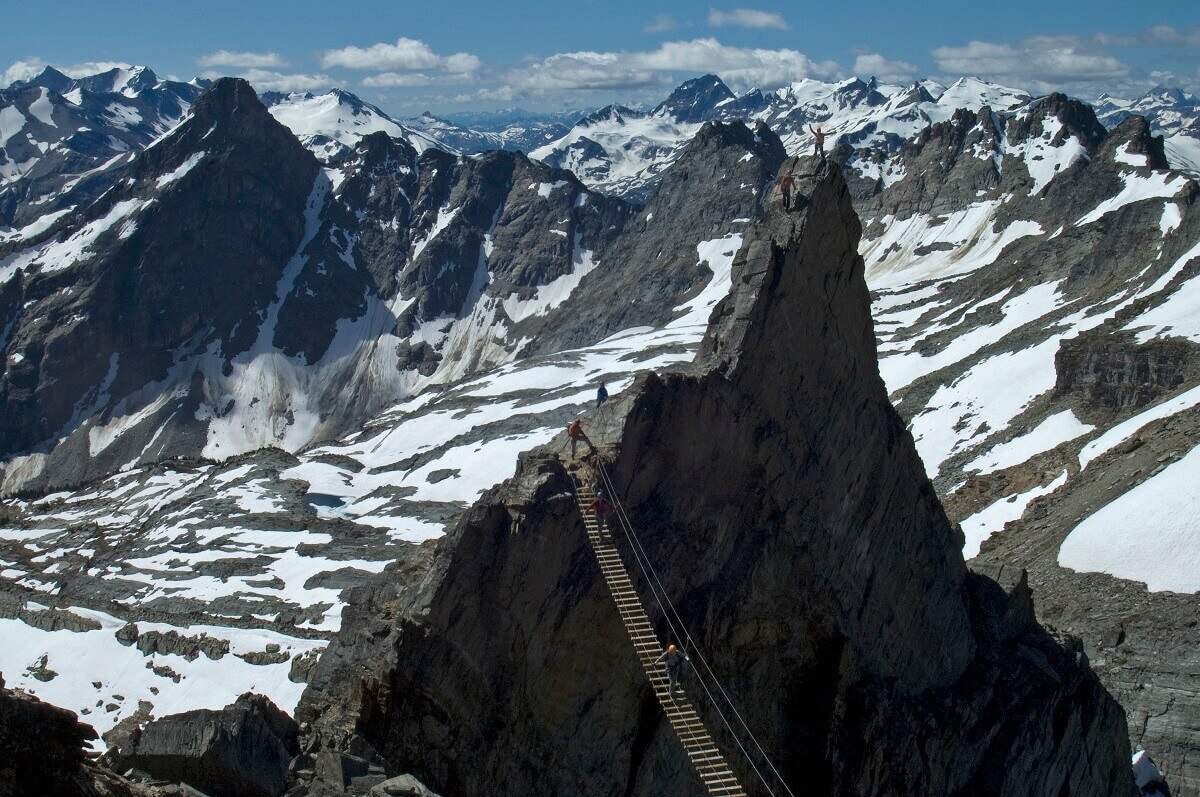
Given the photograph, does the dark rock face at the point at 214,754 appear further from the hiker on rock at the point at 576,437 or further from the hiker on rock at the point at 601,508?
the hiker on rock at the point at 576,437

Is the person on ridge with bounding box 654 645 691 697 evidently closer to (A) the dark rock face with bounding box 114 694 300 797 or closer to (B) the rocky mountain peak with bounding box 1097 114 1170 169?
(A) the dark rock face with bounding box 114 694 300 797

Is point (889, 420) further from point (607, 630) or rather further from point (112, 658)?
point (112, 658)

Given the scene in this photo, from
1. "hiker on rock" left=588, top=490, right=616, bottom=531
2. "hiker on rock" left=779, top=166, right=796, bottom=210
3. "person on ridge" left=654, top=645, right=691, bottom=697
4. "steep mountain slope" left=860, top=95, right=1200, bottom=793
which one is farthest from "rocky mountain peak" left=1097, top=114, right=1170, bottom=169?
"person on ridge" left=654, top=645, right=691, bottom=697

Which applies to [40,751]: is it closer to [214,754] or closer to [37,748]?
A: [37,748]

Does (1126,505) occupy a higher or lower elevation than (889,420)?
lower

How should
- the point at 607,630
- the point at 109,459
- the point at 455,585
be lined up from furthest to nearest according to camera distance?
Result: the point at 109,459, the point at 607,630, the point at 455,585

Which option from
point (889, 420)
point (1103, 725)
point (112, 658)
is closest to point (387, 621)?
point (889, 420)

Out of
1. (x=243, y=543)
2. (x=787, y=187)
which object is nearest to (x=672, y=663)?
(x=787, y=187)
